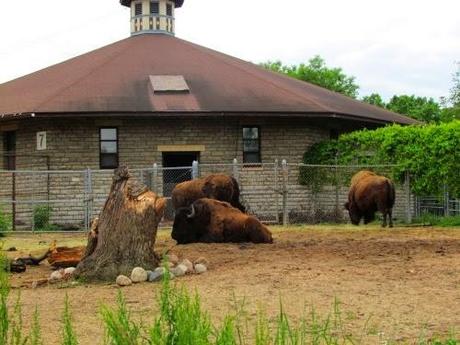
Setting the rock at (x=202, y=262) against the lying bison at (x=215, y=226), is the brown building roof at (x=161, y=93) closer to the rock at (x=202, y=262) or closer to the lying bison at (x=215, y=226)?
the lying bison at (x=215, y=226)

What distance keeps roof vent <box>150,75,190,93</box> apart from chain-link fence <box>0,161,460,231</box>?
2995mm

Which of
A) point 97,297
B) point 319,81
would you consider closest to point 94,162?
point 97,297

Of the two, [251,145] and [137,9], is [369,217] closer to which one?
[251,145]

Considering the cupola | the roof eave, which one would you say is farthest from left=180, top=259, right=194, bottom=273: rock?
the cupola

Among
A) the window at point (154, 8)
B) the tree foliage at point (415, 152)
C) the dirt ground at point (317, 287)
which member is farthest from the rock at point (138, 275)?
the window at point (154, 8)

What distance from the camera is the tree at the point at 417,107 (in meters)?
57.8

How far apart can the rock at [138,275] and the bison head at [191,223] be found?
4.41 metres

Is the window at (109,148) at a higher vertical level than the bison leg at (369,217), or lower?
higher

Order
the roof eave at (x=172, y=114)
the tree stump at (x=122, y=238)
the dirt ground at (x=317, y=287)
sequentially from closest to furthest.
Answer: the dirt ground at (x=317, y=287), the tree stump at (x=122, y=238), the roof eave at (x=172, y=114)

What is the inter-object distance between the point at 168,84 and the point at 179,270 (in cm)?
1866

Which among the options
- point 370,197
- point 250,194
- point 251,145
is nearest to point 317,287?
point 370,197

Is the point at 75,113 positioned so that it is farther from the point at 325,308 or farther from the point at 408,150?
Answer: the point at 325,308

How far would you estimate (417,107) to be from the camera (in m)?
60.5

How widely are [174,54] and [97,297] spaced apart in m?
24.3
